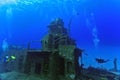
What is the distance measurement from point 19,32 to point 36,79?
11670 centimetres

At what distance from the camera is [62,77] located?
1537 inches

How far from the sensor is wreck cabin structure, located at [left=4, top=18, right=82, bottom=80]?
3919 centimetres

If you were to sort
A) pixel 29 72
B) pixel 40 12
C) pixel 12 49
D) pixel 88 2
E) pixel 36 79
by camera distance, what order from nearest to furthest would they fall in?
pixel 36 79 < pixel 29 72 < pixel 12 49 < pixel 88 2 < pixel 40 12

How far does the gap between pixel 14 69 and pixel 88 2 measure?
213 feet

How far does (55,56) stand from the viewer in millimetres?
37156

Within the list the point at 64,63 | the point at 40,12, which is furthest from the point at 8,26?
the point at 64,63

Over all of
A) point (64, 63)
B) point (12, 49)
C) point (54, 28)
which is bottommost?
point (64, 63)

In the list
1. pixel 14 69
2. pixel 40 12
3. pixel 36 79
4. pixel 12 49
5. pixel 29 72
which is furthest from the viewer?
pixel 40 12

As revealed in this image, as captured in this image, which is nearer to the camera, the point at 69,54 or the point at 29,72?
the point at 69,54

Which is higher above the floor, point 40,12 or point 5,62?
point 40,12

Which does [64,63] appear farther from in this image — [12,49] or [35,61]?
[12,49]

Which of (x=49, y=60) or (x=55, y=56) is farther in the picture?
(x=49, y=60)

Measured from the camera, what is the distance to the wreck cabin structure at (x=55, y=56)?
39.2 metres

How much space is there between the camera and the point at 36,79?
38.0 metres
